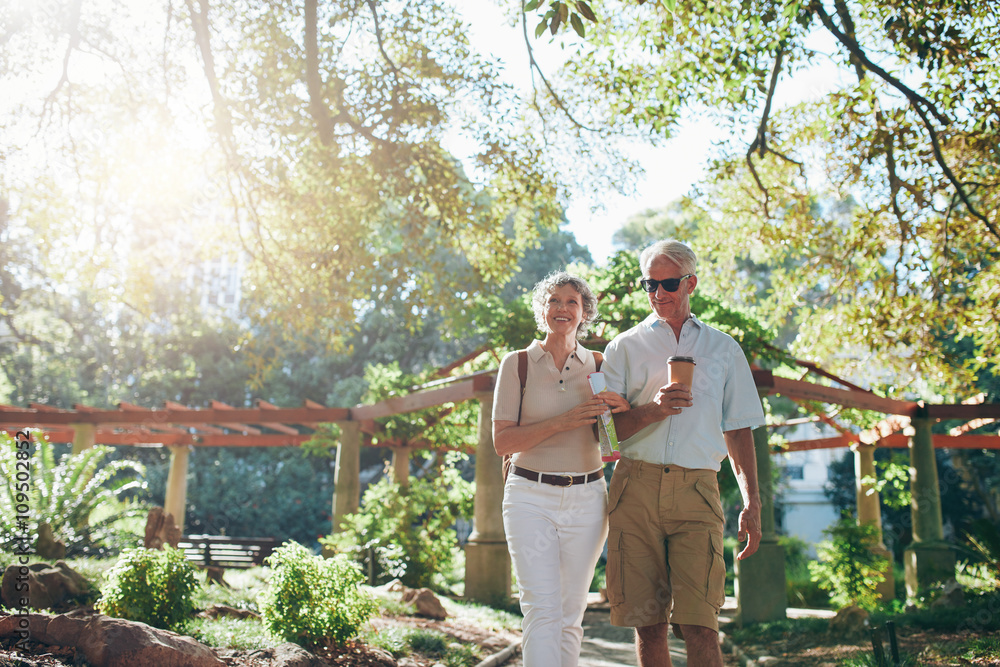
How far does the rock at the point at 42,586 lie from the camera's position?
5781 millimetres

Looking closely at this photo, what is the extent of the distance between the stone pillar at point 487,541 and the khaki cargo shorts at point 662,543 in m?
7.12

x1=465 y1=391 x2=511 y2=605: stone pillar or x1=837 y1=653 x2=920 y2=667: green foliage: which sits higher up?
x1=465 y1=391 x2=511 y2=605: stone pillar

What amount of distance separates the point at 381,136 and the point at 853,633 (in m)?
7.70

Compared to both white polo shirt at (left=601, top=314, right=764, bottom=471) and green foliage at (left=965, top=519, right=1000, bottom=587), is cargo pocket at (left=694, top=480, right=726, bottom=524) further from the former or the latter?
green foliage at (left=965, top=519, right=1000, bottom=587)

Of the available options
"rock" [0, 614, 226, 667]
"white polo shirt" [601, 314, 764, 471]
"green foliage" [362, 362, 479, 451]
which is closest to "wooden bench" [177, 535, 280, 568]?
"green foliage" [362, 362, 479, 451]

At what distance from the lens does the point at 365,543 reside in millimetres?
11914

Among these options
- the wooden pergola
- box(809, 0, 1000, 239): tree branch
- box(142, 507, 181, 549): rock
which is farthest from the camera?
the wooden pergola

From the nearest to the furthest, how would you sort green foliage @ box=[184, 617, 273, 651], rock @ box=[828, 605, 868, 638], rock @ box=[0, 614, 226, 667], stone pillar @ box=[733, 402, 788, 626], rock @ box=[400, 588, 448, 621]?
rock @ box=[0, 614, 226, 667] < green foliage @ box=[184, 617, 273, 651] < rock @ box=[828, 605, 868, 638] < rock @ box=[400, 588, 448, 621] < stone pillar @ box=[733, 402, 788, 626]

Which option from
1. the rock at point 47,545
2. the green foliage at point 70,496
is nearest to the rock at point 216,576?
the green foliage at point 70,496

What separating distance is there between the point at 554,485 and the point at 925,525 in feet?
35.2

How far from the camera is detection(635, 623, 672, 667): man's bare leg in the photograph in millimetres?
3121

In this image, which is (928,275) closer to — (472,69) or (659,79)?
(659,79)

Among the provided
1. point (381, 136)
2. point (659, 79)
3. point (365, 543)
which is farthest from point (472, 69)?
point (365, 543)

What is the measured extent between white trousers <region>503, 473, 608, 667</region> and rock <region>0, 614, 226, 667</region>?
237 cm
